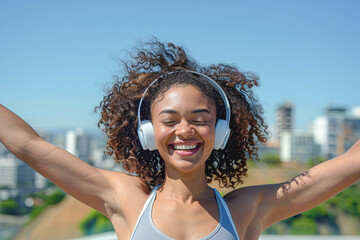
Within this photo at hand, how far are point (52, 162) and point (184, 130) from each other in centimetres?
52

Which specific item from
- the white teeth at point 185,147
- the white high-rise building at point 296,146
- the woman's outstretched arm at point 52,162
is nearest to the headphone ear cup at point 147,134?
the white teeth at point 185,147

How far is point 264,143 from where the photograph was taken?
199 cm

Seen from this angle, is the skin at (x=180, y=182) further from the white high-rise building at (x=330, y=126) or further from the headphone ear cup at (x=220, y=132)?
the white high-rise building at (x=330, y=126)

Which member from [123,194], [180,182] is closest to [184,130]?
[180,182]

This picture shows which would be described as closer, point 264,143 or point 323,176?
point 323,176

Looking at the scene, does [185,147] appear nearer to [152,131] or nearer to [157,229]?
[152,131]

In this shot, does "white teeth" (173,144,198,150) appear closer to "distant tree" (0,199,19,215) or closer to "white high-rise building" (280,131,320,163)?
"distant tree" (0,199,19,215)

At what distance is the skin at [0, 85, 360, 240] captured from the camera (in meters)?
1.60

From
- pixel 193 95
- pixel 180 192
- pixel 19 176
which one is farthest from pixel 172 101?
pixel 19 176

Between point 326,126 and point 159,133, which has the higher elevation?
point 159,133

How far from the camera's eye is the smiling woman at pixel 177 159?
1607 millimetres

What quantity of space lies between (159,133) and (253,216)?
20.9 inches

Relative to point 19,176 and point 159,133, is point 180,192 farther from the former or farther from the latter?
point 19,176

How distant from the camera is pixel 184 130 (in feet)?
5.21
